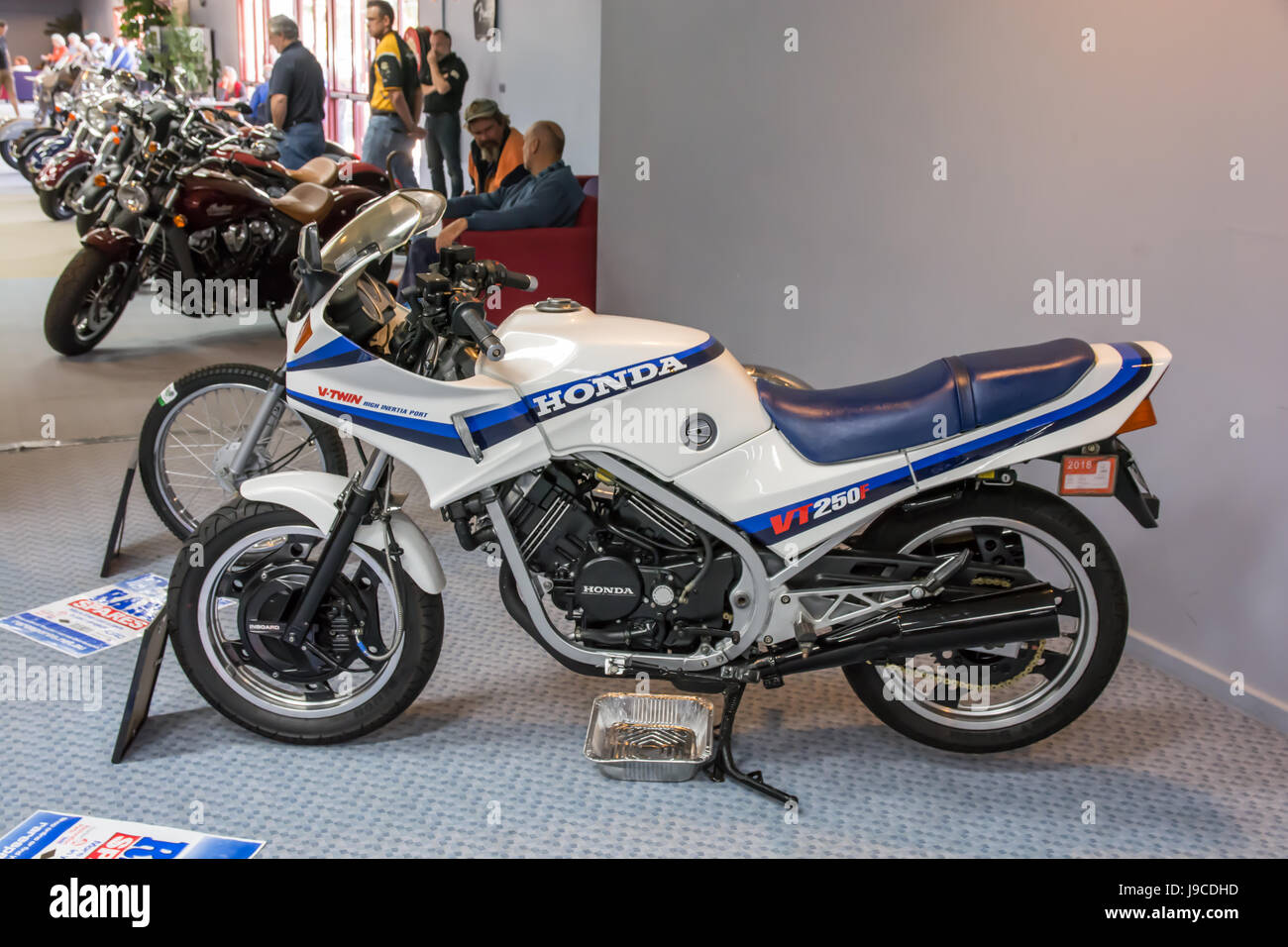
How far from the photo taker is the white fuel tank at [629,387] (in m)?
2.00

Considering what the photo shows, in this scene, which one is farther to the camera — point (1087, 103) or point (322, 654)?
point (1087, 103)

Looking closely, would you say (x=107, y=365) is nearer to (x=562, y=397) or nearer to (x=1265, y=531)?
(x=562, y=397)

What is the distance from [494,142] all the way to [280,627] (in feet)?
13.7

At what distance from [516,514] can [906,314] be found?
4.96 ft

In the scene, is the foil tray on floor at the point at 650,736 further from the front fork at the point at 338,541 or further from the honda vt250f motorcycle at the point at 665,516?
the front fork at the point at 338,541

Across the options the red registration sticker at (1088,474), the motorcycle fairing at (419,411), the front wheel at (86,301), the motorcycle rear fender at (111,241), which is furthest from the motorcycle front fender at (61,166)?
the red registration sticker at (1088,474)

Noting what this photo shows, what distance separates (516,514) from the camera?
2.14 metres

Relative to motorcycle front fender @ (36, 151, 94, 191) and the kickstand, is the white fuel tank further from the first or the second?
motorcycle front fender @ (36, 151, 94, 191)

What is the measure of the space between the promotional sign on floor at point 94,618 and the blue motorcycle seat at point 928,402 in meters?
1.73

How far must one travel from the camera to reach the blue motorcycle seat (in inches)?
79.0

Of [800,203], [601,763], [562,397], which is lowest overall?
[601,763]

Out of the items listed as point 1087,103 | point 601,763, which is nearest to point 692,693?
point 601,763

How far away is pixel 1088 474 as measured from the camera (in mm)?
2047

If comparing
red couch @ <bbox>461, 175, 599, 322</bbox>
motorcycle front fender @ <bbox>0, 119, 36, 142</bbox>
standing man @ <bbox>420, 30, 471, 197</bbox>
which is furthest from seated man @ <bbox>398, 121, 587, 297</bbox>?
motorcycle front fender @ <bbox>0, 119, 36, 142</bbox>
